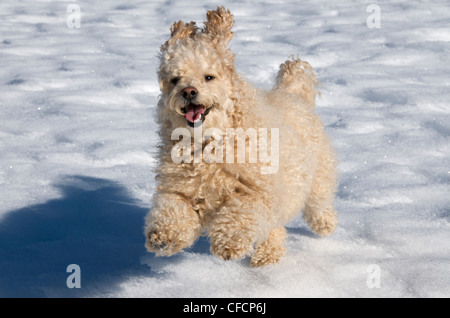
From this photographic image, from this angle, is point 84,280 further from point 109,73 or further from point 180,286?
point 109,73

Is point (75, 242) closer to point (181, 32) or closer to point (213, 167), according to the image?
point (213, 167)

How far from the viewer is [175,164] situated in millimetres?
3551

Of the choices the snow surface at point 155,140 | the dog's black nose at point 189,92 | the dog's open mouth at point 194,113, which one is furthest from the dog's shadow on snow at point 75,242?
the dog's black nose at point 189,92

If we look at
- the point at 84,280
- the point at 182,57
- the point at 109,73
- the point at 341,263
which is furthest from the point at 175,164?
the point at 109,73

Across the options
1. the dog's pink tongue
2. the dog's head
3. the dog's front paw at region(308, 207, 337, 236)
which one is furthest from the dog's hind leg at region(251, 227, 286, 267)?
the dog's pink tongue

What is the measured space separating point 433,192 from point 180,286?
2.45m

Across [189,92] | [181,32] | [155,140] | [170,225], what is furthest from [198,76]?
[155,140]

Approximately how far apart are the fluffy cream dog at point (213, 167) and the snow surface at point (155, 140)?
1.11 feet

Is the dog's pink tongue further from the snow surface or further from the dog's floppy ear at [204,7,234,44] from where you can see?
the snow surface

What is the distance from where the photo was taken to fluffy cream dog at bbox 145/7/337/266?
3340mm

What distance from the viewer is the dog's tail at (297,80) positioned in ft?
15.9

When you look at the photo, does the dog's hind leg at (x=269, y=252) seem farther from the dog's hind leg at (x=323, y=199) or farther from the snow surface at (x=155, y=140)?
the dog's hind leg at (x=323, y=199)

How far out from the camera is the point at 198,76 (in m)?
3.47
